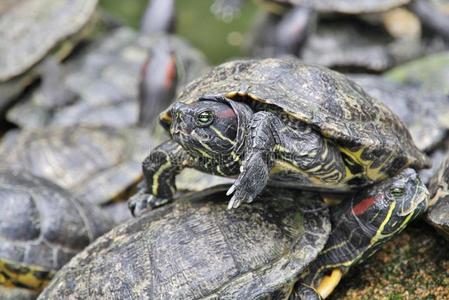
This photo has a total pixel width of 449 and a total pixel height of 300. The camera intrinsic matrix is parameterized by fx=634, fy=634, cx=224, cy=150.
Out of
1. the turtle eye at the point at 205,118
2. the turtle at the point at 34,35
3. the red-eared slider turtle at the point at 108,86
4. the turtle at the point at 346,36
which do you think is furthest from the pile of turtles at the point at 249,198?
the turtle at the point at 34,35

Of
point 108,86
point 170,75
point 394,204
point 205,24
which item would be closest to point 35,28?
point 108,86

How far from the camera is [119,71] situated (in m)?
5.32

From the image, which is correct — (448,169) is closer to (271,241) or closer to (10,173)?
(271,241)

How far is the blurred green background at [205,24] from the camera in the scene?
673 cm

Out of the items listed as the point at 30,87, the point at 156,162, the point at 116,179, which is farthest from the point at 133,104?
the point at 156,162

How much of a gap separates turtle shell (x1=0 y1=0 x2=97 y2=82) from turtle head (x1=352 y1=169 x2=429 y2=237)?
3642 mm

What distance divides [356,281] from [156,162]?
965 millimetres

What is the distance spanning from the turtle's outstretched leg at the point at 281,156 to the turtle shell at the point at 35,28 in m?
3.52

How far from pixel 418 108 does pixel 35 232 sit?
215 cm

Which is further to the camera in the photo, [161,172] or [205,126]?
[161,172]

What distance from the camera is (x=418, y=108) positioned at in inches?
140

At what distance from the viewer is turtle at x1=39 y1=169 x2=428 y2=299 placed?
2.28 meters

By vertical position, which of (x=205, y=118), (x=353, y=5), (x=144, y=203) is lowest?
(x=353, y=5)

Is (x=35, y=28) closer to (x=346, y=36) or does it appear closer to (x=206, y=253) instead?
(x=346, y=36)
